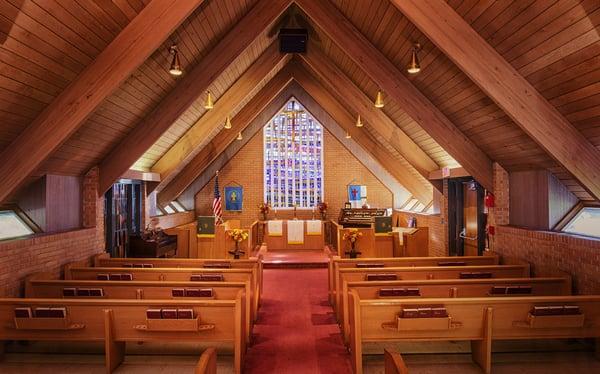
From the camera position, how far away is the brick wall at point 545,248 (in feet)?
15.1

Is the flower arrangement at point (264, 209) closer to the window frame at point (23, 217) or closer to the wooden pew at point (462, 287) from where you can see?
the window frame at point (23, 217)

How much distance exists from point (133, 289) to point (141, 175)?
427 cm

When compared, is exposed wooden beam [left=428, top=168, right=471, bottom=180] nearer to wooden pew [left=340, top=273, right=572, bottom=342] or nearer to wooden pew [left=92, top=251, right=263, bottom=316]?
wooden pew [left=340, top=273, right=572, bottom=342]

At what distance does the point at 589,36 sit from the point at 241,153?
448 inches

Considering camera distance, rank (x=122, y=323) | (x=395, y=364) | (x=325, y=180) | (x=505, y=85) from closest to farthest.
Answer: (x=395, y=364)
(x=122, y=323)
(x=505, y=85)
(x=325, y=180)

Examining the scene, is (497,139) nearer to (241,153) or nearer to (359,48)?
(359,48)

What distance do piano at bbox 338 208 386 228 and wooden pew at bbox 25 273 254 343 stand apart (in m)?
6.77

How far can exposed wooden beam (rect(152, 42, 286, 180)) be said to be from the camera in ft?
28.3

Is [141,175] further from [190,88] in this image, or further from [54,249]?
[54,249]

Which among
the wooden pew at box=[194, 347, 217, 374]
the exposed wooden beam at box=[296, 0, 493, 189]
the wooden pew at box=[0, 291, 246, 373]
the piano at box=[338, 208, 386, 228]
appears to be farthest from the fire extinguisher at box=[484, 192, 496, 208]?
the wooden pew at box=[194, 347, 217, 374]

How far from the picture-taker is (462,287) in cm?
465

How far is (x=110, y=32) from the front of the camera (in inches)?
172

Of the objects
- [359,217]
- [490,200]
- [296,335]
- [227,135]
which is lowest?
[296,335]

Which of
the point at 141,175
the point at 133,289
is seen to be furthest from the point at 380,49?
the point at 141,175
